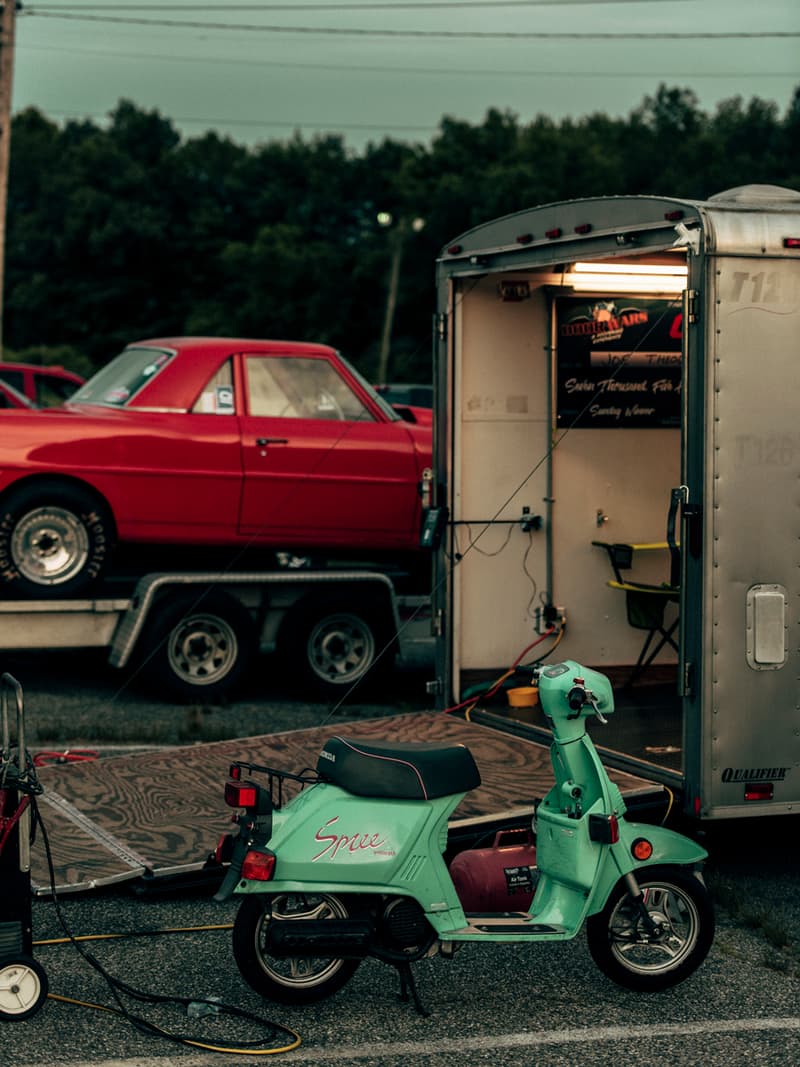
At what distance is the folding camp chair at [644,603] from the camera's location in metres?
8.76

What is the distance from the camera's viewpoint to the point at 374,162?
7125 cm

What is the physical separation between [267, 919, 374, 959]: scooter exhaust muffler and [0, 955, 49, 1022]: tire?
73cm

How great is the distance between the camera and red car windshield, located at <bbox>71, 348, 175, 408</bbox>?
10.7 m

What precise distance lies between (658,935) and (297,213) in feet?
216

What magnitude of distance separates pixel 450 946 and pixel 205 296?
2361 inches

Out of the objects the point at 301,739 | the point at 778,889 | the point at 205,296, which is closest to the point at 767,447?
the point at 778,889

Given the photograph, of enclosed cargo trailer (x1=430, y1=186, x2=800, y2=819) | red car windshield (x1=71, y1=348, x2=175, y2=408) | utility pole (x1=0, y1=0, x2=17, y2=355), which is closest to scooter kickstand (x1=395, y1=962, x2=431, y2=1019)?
enclosed cargo trailer (x1=430, y1=186, x2=800, y2=819)

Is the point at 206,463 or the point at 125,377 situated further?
the point at 125,377

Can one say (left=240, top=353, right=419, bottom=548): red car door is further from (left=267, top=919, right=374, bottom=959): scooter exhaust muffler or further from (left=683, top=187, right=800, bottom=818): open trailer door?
(left=267, top=919, right=374, bottom=959): scooter exhaust muffler

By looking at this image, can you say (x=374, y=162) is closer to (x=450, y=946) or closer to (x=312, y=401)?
(x=312, y=401)

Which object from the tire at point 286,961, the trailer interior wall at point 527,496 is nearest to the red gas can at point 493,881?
the tire at point 286,961

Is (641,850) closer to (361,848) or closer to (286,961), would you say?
(361,848)

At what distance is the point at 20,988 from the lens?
487 centimetres

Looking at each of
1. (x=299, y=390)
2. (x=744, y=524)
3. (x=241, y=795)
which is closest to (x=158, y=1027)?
(x=241, y=795)
